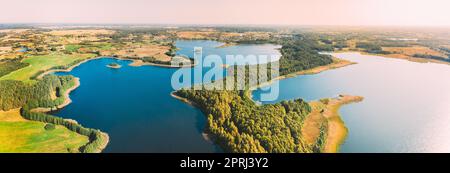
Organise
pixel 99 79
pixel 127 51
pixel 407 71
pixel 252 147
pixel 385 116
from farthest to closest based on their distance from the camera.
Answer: pixel 127 51, pixel 407 71, pixel 99 79, pixel 385 116, pixel 252 147

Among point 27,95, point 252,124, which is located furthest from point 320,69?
point 27,95

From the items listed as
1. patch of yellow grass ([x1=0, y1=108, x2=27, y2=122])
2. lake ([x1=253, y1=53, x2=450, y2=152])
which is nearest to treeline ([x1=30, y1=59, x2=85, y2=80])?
patch of yellow grass ([x1=0, y1=108, x2=27, y2=122])

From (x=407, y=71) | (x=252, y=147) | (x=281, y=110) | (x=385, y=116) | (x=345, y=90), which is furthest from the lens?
(x=407, y=71)

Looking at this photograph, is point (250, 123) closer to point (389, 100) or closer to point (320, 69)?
point (389, 100)

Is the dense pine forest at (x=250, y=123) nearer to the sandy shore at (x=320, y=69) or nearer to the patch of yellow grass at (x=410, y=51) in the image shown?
the sandy shore at (x=320, y=69)

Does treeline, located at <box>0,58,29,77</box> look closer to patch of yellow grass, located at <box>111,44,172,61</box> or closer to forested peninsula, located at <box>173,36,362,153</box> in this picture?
patch of yellow grass, located at <box>111,44,172,61</box>
